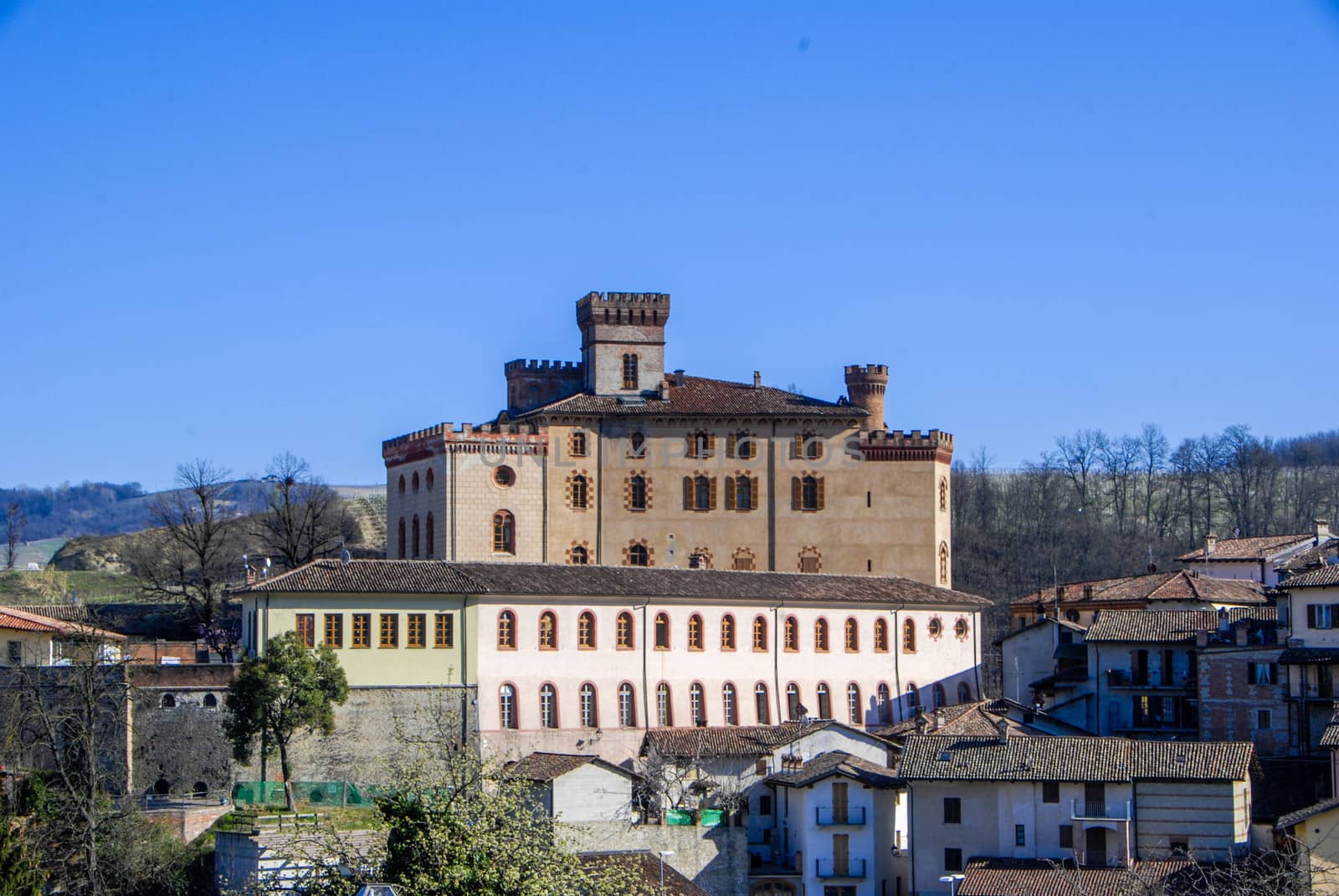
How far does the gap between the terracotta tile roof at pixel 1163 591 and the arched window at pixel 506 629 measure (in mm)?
23781

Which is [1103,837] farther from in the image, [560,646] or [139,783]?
[139,783]

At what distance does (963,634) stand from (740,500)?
370 inches

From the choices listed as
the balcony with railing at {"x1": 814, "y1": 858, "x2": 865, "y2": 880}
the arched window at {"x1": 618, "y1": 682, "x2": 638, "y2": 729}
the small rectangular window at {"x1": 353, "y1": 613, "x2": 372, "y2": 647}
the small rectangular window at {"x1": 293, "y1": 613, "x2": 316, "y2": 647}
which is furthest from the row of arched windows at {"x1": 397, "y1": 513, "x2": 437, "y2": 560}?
the balcony with railing at {"x1": 814, "y1": 858, "x2": 865, "y2": 880}

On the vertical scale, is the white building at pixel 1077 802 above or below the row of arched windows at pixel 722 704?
below

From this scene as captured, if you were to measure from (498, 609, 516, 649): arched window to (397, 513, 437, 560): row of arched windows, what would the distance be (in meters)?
11.3

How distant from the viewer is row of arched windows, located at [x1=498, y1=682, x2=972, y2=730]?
210 ft

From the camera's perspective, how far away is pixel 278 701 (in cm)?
5750

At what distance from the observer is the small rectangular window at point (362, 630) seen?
201 ft

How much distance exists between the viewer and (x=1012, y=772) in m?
56.3

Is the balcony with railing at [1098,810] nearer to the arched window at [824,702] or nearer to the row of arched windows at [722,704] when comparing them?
the row of arched windows at [722,704]

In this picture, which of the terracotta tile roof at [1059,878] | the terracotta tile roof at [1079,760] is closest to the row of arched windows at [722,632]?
the terracotta tile roof at [1079,760]

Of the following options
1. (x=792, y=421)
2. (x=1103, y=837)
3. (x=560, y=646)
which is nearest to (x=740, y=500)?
(x=792, y=421)

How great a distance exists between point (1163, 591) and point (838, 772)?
807 inches

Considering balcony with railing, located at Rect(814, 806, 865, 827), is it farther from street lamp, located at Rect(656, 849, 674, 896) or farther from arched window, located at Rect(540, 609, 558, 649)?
arched window, located at Rect(540, 609, 558, 649)
